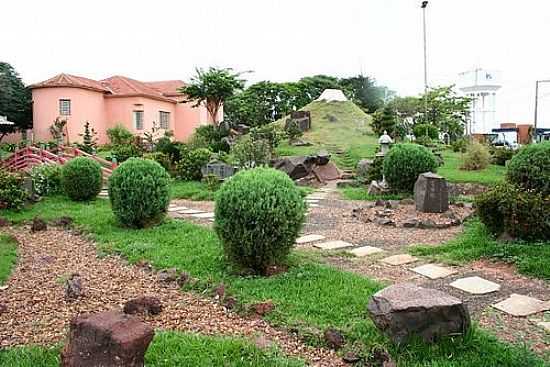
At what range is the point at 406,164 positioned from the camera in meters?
11.1

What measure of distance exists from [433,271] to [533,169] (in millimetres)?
3083

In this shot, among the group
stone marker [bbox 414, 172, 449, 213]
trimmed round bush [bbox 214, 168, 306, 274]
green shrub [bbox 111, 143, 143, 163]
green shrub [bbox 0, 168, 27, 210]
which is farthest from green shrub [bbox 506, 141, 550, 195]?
green shrub [bbox 111, 143, 143, 163]

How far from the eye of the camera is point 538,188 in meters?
7.25

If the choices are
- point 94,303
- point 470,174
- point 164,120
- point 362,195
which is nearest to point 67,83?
point 164,120

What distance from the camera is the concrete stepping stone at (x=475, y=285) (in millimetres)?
4745

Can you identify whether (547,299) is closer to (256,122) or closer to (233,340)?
(233,340)

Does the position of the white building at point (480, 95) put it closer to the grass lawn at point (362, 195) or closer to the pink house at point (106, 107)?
the pink house at point (106, 107)

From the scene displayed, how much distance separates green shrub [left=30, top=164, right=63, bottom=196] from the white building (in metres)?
33.0

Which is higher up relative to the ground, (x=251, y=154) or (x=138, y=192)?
(x=251, y=154)

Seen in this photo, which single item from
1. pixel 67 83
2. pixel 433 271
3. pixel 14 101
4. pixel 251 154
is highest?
pixel 67 83

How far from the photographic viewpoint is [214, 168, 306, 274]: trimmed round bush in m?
5.02

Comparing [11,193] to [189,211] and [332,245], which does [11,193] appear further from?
[332,245]

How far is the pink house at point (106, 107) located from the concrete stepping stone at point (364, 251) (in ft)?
82.4

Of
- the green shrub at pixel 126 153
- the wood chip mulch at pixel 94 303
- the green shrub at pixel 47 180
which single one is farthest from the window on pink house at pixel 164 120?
the wood chip mulch at pixel 94 303
